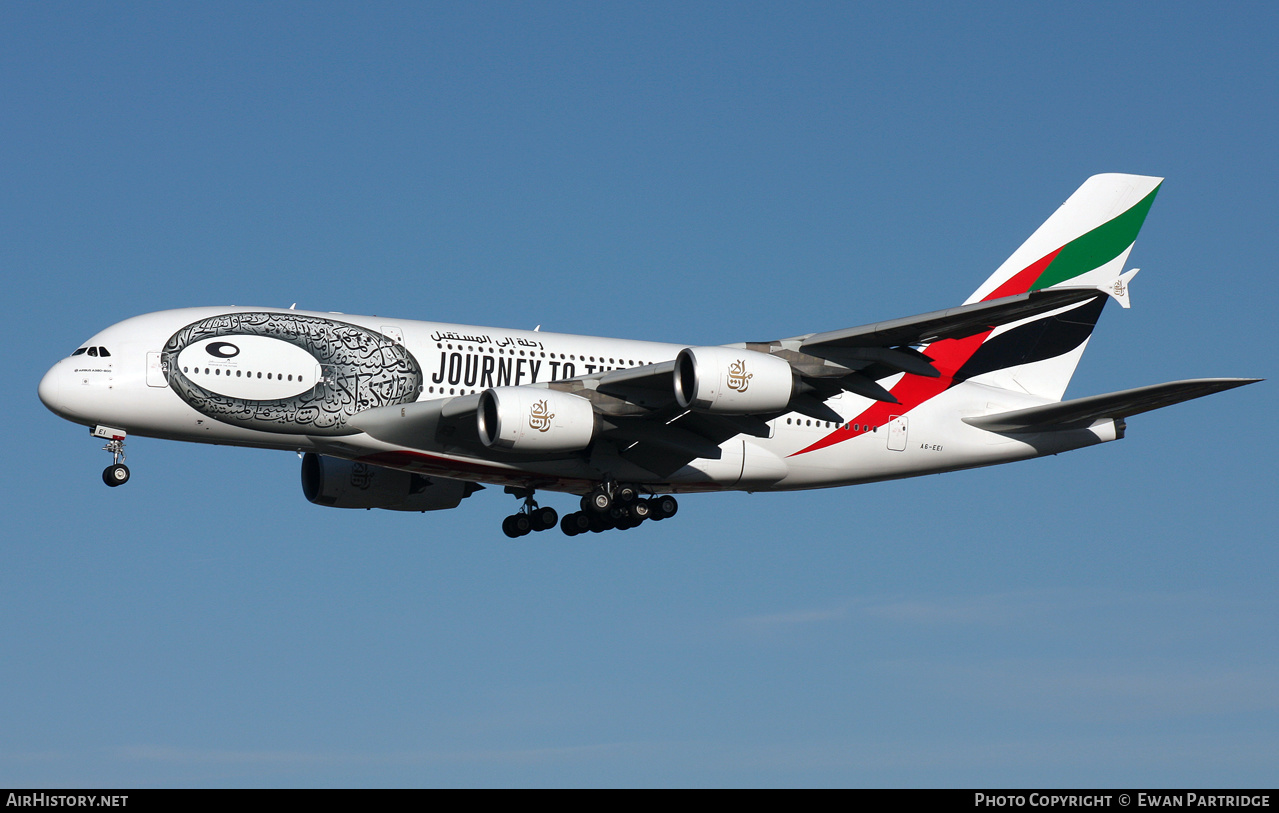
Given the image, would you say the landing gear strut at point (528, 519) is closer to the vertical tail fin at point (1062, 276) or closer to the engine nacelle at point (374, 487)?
the engine nacelle at point (374, 487)

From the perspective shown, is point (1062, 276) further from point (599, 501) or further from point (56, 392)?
point (56, 392)

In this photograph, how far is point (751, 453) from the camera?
34.5m

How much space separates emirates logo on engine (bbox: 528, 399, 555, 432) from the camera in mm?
30281

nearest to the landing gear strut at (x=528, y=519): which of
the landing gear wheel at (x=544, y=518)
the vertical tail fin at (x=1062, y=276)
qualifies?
the landing gear wheel at (x=544, y=518)

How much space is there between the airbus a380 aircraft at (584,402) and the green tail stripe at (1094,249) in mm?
1563

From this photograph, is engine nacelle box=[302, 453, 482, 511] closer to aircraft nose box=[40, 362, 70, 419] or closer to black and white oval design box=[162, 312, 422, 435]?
black and white oval design box=[162, 312, 422, 435]

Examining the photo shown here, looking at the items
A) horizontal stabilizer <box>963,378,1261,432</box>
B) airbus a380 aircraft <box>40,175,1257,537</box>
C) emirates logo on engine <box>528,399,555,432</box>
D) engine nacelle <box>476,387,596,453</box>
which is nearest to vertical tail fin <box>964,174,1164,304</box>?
airbus a380 aircraft <box>40,175,1257,537</box>

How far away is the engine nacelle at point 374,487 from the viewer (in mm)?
37219

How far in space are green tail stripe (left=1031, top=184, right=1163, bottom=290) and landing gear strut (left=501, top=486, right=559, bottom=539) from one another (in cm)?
1376

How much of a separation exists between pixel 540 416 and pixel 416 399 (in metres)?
3.14
